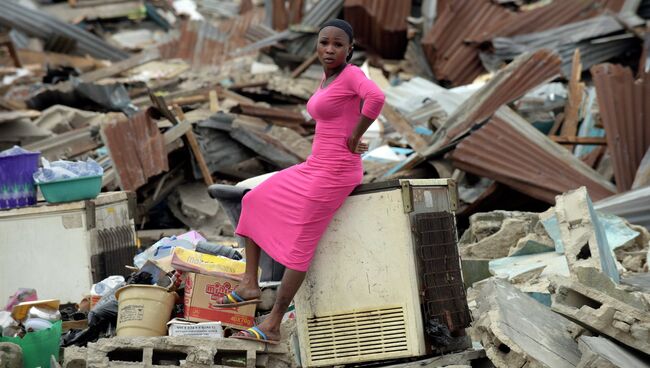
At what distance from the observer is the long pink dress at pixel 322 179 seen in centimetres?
500

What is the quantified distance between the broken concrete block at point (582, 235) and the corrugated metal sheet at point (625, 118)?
2.78 meters

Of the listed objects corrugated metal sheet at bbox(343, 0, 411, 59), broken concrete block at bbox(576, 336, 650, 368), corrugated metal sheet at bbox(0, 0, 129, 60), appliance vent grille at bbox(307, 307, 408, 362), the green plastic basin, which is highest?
corrugated metal sheet at bbox(0, 0, 129, 60)

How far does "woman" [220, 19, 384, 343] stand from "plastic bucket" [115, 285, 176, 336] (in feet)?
2.11

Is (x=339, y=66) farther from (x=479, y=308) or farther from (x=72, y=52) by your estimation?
(x=72, y=52)

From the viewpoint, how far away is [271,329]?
17.1 feet

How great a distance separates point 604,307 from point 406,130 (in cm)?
597

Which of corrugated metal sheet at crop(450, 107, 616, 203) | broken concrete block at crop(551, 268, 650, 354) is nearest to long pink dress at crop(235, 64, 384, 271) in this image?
broken concrete block at crop(551, 268, 650, 354)

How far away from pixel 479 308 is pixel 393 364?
0.61 m

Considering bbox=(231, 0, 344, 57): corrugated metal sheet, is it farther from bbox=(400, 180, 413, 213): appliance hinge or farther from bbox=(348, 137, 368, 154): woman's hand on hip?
bbox=(400, 180, 413, 213): appliance hinge

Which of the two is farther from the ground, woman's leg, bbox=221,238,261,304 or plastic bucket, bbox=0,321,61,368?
woman's leg, bbox=221,238,261,304

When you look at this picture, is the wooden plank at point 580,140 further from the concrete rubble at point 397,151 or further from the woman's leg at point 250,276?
the woman's leg at point 250,276

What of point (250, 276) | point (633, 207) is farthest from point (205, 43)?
point (250, 276)

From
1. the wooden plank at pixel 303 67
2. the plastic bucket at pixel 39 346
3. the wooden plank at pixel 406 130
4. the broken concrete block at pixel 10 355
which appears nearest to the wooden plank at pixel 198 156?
the wooden plank at pixel 406 130

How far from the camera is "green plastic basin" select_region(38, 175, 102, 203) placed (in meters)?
6.73
